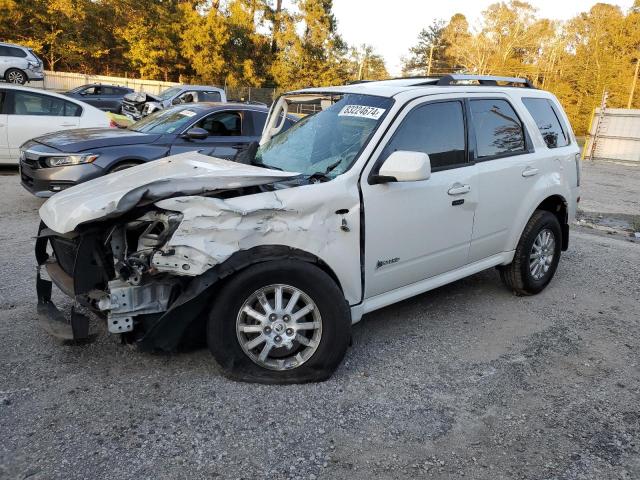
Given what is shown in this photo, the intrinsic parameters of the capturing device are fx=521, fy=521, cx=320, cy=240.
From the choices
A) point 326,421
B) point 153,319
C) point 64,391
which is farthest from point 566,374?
point 64,391

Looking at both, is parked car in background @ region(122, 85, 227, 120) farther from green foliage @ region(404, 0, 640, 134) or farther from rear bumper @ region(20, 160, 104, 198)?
green foliage @ region(404, 0, 640, 134)

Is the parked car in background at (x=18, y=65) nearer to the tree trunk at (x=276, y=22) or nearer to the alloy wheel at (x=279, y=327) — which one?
the alloy wheel at (x=279, y=327)

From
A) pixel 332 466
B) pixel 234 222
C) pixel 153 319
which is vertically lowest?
pixel 332 466

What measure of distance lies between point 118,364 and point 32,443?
0.81 metres

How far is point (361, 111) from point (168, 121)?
15.5 feet

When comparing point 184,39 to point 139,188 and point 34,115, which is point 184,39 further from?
point 139,188

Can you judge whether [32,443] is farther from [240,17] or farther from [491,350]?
[240,17]

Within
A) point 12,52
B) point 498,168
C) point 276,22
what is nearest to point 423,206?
point 498,168

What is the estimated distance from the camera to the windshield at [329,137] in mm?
3604

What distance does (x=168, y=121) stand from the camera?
7695 mm

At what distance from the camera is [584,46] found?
5262cm

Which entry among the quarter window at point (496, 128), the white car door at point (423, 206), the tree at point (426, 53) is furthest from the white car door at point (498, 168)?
the tree at point (426, 53)

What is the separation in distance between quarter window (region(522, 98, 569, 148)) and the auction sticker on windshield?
6.00 ft

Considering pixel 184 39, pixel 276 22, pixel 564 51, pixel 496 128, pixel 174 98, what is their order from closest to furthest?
1. pixel 496 128
2. pixel 174 98
3. pixel 184 39
4. pixel 276 22
5. pixel 564 51
